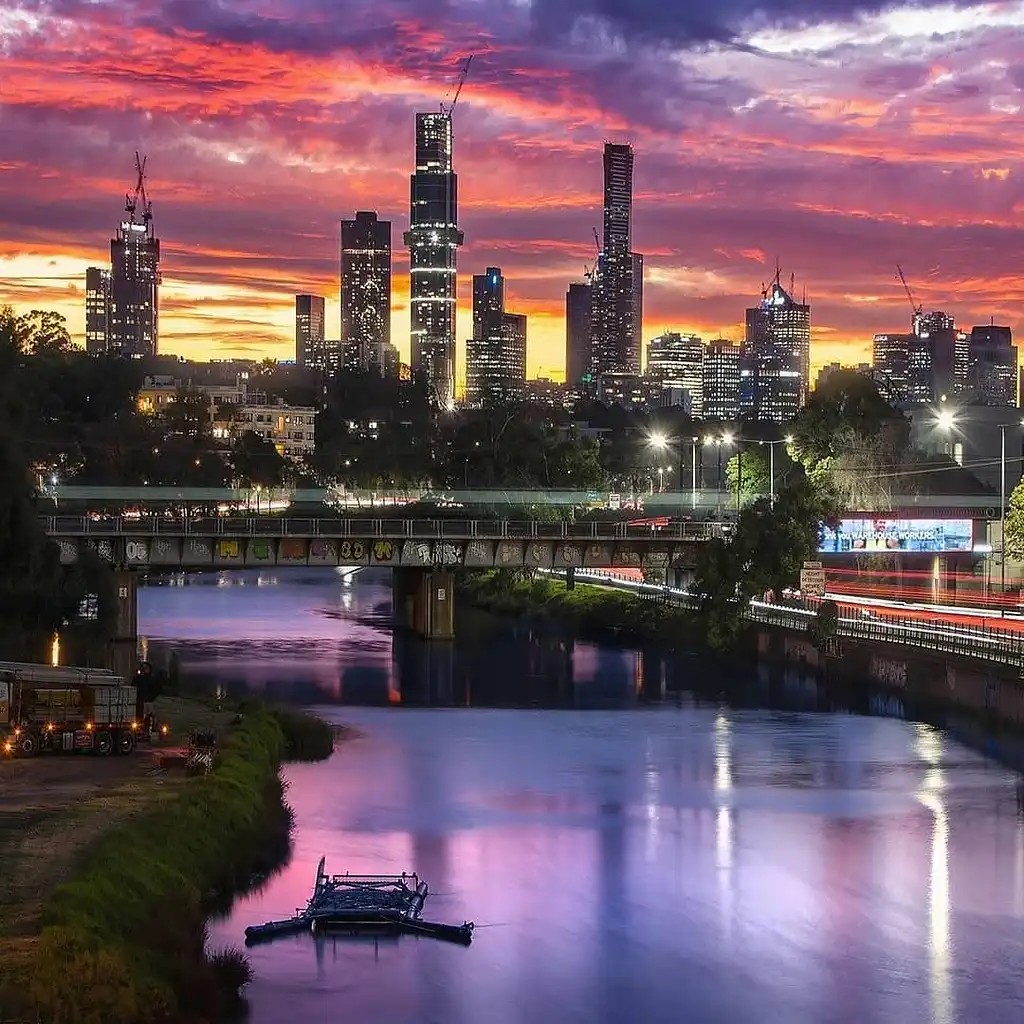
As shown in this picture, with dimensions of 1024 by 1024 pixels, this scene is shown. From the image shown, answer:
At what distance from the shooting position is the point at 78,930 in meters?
38.7

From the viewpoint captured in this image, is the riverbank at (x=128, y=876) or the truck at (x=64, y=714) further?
the truck at (x=64, y=714)

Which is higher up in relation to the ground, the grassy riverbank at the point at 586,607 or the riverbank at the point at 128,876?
the grassy riverbank at the point at 586,607

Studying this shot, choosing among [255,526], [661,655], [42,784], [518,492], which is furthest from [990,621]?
[518,492]

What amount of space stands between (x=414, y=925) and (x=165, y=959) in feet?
35.2

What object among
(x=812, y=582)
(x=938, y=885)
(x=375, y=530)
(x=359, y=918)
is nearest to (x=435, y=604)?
(x=375, y=530)

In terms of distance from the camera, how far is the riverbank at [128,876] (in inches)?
1454

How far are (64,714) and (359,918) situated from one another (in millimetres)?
20813

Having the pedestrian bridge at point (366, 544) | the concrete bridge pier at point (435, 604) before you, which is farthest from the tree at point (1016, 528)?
the concrete bridge pier at point (435, 604)

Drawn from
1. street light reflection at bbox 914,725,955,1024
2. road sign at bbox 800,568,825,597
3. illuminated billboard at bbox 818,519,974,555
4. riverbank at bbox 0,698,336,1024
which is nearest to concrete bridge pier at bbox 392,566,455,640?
illuminated billboard at bbox 818,519,974,555

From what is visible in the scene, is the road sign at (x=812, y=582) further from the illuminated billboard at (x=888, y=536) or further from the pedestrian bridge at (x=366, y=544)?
the pedestrian bridge at (x=366, y=544)

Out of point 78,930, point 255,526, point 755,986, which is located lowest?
point 755,986

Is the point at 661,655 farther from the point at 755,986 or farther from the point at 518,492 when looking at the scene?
the point at 755,986

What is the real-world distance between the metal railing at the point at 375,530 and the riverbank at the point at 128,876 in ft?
165

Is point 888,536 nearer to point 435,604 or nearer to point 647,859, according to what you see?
point 435,604
